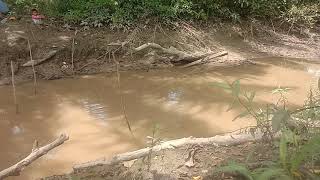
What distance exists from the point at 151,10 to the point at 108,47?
4.78 ft

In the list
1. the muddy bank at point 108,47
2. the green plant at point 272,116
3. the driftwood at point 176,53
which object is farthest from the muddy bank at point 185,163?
the driftwood at point 176,53

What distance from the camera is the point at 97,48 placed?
8586 mm

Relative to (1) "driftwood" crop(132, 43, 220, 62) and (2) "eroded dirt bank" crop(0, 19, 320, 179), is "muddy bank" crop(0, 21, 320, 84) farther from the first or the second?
(1) "driftwood" crop(132, 43, 220, 62)

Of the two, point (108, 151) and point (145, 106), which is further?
point (145, 106)

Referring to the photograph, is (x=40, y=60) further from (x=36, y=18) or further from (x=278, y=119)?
(x=278, y=119)

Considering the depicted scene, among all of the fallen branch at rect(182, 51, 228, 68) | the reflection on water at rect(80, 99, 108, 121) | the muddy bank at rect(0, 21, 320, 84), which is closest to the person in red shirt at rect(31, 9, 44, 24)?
the muddy bank at rect(0, 21, 320, 84)

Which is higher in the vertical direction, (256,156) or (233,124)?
(256,156)

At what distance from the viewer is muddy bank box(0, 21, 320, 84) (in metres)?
8.08

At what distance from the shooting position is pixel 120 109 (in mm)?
6719

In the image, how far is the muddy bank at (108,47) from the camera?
808cm

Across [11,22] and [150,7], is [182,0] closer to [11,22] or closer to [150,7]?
[150,7]

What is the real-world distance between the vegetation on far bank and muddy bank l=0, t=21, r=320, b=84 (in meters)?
0.25

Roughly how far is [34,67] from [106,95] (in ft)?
5.44

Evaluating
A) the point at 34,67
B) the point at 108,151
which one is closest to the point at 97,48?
the point at 34,67
